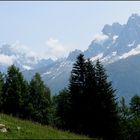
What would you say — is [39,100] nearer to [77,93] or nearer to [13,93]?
[13,93]

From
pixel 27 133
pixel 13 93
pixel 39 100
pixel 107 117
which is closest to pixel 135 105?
pixel 39 100

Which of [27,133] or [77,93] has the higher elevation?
[77,93]

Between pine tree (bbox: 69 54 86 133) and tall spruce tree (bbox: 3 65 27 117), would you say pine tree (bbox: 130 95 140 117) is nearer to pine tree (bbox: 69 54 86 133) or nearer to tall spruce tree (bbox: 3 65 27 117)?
tall spruce tree (bbox: 3 65 27 117)

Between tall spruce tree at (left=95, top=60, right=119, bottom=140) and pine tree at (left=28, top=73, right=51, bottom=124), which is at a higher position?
pine tree at (left=28, top=73, right=51, bottom=124)

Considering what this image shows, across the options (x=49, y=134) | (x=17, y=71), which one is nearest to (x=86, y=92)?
(x=49, y=134)

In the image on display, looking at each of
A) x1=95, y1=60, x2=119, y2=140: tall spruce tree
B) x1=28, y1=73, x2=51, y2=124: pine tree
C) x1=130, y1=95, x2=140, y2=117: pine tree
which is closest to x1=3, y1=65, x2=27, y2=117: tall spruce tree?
x1=28, y1=73, x2=51, y2=124: pine tree

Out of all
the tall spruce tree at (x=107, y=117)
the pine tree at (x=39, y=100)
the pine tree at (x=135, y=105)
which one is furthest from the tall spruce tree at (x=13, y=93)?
the tall spruce tree at (x=107, y=117)

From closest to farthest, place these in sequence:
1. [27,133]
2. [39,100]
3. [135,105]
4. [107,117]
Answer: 1. [27,133]
2. [107,117]
3. [39,100]
4. [135,105]

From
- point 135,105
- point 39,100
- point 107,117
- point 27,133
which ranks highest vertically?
point 135,105

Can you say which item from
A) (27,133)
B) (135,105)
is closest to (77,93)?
(27,133)

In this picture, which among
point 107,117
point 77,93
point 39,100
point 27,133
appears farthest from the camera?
point 39,100

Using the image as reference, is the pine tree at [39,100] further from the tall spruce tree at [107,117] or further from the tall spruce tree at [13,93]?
the tall spruce tree at [107,117]

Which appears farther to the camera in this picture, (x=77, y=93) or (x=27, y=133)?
(x=77, y=93)

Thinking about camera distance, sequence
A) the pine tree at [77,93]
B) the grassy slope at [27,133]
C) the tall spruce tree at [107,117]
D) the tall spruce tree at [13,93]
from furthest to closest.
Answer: the tall spruce tree at [13,93] < the pine tree at [77,93] < the tall spruce tree at [107,117] < the grassy slope at [27,133]
